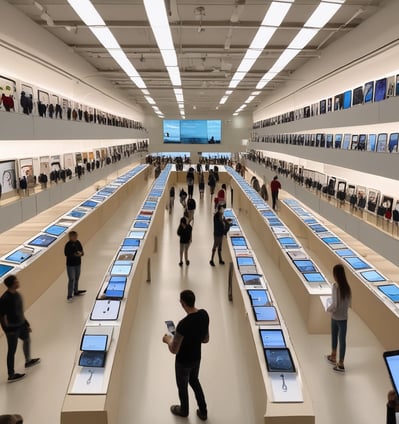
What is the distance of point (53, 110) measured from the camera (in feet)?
31.0

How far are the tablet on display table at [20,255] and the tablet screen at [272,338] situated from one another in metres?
4.53

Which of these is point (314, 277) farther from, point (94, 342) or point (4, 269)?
point (4, 269)

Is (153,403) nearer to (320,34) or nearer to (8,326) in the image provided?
(8,326)

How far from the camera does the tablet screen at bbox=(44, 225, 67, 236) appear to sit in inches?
355

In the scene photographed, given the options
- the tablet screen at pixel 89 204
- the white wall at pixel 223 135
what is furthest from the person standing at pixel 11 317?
the white wall at pixel 223 135

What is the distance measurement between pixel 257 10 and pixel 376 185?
4.60m

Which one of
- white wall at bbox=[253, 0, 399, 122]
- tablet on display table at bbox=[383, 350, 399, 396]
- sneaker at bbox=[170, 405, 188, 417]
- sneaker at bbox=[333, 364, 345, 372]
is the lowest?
sneaker at bbox=[333, 364, 345, 372]

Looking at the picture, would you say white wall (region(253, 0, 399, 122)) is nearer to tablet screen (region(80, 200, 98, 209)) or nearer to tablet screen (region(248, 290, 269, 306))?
tablet screen (region(248, 290, 269, 306))

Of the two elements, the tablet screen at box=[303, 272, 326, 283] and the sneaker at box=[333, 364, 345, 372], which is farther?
the tablet screen at box=[303, 272, 326, 283]

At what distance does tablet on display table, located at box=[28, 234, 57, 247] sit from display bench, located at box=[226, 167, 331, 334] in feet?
15.7

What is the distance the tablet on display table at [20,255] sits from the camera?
720cm

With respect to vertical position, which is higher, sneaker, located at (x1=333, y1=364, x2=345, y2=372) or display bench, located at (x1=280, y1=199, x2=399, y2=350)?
display bench, located at (x1=280, y1=199, x2=399, y2=350)

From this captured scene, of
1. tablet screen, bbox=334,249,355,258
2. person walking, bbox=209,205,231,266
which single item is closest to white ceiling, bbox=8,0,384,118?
person walking, bbox=209,205,231,266

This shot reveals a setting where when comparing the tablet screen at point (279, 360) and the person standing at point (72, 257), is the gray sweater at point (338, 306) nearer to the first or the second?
the tablet screen at point (279, 360)
